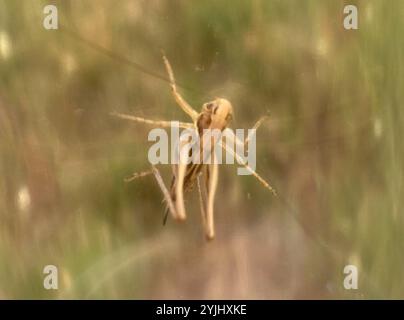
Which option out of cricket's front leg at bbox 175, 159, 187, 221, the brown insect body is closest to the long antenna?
the brown insect body

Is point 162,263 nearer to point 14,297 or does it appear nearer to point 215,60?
point 14,297

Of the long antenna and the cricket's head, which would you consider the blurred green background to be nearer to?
the long antenna

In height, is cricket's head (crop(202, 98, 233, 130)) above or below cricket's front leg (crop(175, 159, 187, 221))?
above

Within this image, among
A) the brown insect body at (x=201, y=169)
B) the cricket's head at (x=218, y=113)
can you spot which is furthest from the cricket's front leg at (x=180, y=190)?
the cricket's head at (x=218, y=113)

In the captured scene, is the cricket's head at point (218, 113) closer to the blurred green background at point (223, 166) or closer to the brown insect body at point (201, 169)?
the brown insect body at point (201, 169)

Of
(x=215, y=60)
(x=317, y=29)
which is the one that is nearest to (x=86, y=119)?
(x=215, y=60)
